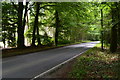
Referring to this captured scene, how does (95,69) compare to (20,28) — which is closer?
(95,69)

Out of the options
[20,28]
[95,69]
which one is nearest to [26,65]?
[95,69]

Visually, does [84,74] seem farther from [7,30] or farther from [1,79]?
[7,30]

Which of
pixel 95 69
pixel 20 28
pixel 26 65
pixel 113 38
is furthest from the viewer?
pixel 20 28

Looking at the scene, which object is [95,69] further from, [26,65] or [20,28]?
[20,28]

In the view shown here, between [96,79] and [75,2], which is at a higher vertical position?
[75,2]

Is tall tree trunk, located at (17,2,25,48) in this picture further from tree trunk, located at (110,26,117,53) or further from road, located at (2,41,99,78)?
tree trunk, located at (110,26,117,53)

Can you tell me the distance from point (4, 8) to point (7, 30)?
305cm

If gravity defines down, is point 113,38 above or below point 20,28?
below

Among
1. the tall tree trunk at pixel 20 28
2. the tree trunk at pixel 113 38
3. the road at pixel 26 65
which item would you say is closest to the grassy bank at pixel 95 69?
the road at pixel 26 65

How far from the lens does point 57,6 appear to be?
72.3ft

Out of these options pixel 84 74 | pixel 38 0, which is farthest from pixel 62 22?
pixel 84 74

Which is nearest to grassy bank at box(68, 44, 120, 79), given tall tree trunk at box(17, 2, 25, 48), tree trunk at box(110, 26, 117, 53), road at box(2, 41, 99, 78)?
road at box(2, 41, 99, 78)

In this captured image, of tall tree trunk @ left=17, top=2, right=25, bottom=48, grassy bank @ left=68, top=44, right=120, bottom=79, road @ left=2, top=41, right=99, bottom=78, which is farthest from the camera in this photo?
tall tree trunk @ left=17, top=2, right=25, bottom=48

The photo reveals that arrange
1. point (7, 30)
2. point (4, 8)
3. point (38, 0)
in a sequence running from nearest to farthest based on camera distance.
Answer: point (4, 8), point (7, 30), point (38, 0)
